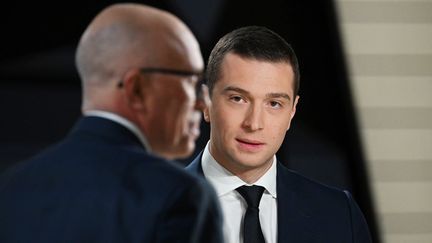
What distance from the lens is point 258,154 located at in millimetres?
2146

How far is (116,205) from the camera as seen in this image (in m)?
1.33

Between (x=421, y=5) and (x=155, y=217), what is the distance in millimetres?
3042

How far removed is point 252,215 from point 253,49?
429mm

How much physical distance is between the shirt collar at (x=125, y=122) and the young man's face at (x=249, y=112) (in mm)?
761

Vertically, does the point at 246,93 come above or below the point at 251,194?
above

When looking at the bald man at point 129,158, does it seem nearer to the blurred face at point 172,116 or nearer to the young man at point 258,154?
the blurred face at point 172,116

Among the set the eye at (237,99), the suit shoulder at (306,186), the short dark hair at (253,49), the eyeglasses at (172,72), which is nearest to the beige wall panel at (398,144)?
the suit shoulder at (306,186)

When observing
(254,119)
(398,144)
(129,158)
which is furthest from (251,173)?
(398,144)

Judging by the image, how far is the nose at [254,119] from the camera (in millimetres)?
2123

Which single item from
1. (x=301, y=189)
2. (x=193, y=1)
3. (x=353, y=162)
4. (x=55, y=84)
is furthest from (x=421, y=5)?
(x=301, y=189)

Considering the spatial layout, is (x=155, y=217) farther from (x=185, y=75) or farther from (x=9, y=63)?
(x=9, y=63)

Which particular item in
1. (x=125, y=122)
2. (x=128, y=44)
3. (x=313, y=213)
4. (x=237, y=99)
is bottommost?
(x=313, y=213)

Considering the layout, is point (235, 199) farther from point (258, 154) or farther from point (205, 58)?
point (205, 58)

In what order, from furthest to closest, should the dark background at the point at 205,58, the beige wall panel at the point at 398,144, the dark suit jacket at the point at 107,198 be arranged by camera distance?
the beige wall panel at the point at 398,144, the dark background at the point at 205,58, the dark suit jacket at the point at 107,198
